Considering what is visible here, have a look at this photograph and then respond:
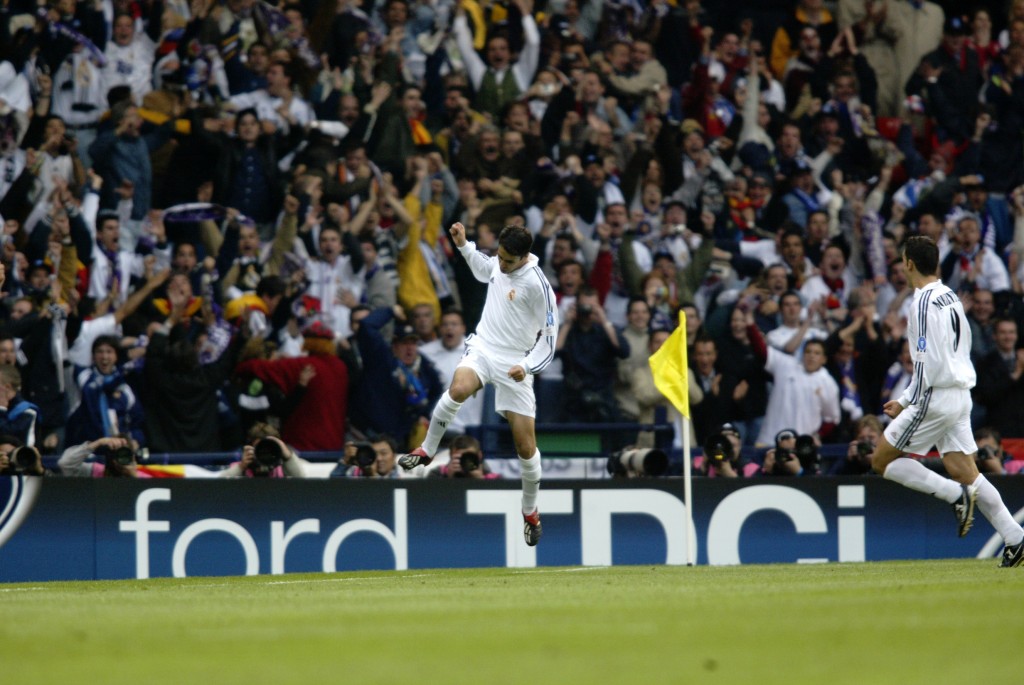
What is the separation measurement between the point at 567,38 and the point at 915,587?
41.3 feet

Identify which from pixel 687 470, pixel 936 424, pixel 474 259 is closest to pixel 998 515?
pixel 936 424

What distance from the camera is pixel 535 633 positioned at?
6.21 m

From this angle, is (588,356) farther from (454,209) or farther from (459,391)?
(459,391)

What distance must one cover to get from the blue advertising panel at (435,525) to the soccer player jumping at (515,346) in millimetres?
2437

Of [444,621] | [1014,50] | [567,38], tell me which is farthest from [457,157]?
[444,621]

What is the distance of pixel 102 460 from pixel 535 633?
8664mm

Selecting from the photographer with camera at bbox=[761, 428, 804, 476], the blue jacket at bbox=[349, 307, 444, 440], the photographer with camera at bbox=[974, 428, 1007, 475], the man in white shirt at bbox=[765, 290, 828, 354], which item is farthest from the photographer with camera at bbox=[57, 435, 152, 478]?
the photographer with camera at bbox=[974, 428, 1007, 475]

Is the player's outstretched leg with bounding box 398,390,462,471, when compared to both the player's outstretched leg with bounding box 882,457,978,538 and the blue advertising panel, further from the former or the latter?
the player's outstretched leg with bounding box 882,457,978,538

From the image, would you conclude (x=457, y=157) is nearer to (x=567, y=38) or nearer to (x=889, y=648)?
(x=567, y=38)

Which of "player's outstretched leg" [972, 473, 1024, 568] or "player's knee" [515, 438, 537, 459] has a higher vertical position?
"player's knee" [515, 438, 537, 459]

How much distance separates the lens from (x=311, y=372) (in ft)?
49.6

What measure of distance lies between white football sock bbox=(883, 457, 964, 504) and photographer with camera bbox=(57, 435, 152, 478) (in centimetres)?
664

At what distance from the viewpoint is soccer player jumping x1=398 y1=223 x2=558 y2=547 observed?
11.8 metres

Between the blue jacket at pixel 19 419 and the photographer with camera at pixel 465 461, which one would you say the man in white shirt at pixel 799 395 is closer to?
the photographer with camera at pixel 465 461
